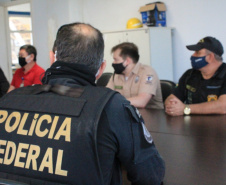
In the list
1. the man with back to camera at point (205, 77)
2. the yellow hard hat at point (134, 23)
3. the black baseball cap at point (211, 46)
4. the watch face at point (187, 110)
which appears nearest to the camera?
the watch face at point (187, 110)

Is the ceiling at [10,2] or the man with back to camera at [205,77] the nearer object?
the man with back to camera at [205,77]

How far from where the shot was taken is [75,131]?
38.8 inches

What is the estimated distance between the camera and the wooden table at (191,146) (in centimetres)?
120

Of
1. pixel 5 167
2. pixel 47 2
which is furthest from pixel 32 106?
pixel 47 2

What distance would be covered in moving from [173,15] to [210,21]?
2.16 feet

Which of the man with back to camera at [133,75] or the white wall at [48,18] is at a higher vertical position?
the white wall at [48,18]

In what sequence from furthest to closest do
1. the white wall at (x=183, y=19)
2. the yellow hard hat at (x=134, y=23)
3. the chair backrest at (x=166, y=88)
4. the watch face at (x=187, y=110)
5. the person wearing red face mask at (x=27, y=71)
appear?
the yellow hard hat at (x=134, y=23), the white wall at (x=183, y=19), the person wearing red face mask at (x=27, y=71), the chair backrest at (x=166, y=88), the watch face at (x=187, y=110)

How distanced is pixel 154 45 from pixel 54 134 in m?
4.26

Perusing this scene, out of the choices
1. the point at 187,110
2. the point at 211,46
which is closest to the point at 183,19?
the point at 211,46

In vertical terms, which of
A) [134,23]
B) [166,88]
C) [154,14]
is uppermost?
[154,14]

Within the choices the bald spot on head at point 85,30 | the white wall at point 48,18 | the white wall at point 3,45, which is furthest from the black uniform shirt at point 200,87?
the white wall at point 3,45

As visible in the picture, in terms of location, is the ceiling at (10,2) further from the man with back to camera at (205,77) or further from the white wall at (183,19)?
the man with back to camera at (205,77)

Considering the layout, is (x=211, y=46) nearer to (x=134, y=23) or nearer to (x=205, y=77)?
(x=205, y=77)

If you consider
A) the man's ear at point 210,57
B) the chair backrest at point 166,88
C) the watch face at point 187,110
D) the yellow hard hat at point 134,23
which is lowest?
the watch face at point 187,110
